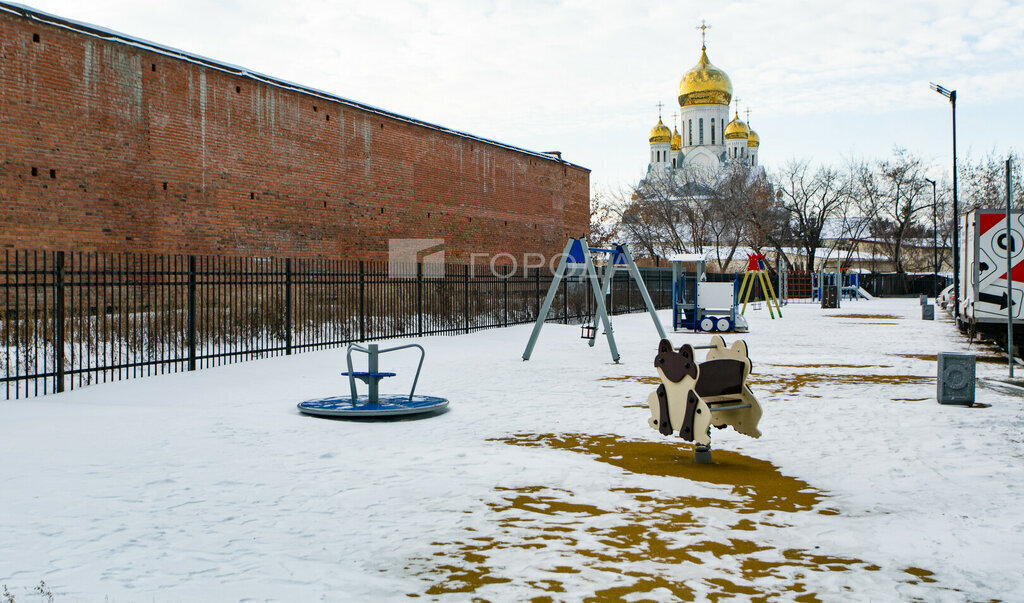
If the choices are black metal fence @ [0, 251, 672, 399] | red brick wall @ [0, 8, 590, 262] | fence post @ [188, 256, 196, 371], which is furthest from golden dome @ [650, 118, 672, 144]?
fence post @ [188, 256, 196, 371]

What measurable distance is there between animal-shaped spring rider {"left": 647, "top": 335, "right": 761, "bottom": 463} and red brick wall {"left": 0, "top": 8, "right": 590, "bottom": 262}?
14203 mm

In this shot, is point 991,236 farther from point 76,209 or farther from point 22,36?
point 22,36

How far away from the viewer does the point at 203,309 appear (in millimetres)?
18375

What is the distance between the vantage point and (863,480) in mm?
6434

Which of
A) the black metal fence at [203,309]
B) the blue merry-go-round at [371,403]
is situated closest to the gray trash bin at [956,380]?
the blue merry-go-round at [371,403]

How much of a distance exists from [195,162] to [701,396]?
16.1m

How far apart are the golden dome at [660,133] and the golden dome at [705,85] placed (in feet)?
20.6

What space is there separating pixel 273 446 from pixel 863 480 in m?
5.30

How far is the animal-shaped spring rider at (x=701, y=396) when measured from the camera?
6.86 m

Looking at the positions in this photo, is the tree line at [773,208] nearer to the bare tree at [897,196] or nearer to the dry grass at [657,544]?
the bare tree at [897,196]

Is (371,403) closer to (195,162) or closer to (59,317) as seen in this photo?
(59,317)

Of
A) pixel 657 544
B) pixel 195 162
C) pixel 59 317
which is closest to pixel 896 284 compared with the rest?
pixel 195 162

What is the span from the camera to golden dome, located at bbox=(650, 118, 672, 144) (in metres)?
114

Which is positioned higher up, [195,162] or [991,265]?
[195,162]
